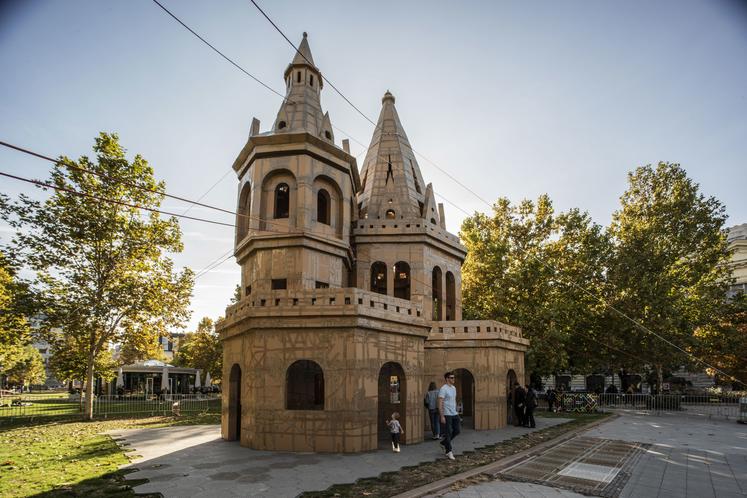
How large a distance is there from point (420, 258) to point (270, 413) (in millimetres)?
10960

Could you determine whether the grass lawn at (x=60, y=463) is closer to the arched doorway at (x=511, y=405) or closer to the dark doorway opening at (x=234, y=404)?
the dark doorway opening at (x=234, y=404)

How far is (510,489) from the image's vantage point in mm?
9680

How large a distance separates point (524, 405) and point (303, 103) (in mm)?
16969

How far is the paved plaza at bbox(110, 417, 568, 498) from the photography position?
386 inches

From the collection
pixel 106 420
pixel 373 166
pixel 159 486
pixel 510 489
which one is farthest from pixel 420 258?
pixel 106 420

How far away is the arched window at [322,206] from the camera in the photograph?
20562mm

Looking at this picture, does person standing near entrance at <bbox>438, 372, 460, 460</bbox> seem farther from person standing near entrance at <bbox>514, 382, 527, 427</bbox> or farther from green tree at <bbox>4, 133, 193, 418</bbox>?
green tree at <bbox>4, 133, 193, 418</bbox>

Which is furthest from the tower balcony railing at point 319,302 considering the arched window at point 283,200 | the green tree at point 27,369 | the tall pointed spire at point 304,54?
the green tree at point 27,369

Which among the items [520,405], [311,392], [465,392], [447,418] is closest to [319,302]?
[447,418]

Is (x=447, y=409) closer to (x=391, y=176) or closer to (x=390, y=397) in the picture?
(x=390, y=397)

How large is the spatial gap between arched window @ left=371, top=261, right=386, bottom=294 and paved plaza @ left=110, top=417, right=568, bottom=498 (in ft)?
30.1

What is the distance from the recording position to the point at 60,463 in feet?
42.1

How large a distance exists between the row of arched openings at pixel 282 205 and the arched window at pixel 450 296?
8.18 meters

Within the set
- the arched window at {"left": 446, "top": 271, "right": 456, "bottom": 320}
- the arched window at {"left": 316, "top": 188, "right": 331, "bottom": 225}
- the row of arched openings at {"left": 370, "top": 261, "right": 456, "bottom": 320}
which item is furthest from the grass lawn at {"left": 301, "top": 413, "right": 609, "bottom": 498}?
the arched window at {"left": 316, "top": 188, "right": 331, "bottom": 225}
